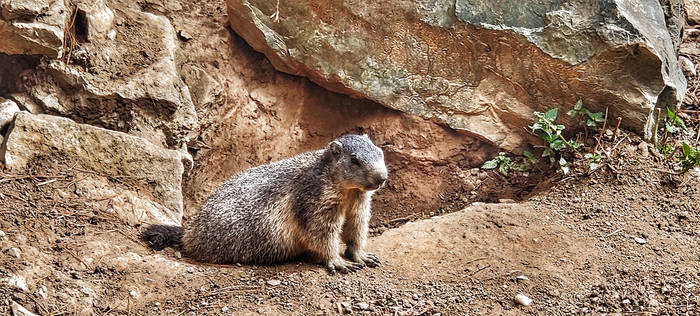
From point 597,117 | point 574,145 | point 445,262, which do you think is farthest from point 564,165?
point 445,262

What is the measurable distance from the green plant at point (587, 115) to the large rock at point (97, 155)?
437 centimetres

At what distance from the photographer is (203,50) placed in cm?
833

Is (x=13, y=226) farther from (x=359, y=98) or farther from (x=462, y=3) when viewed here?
(x=462, y=3)

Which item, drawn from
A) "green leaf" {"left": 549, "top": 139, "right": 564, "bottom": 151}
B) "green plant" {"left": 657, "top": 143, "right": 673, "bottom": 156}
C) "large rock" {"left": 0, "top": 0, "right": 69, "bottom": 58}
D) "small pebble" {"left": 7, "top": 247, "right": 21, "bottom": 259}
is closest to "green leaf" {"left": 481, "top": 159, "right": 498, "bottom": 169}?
"green leaf" {"left": 549, "top": 139, "right": 564, "bottom": 151}

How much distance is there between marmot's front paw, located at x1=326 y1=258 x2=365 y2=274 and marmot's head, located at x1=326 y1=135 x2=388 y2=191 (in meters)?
0.70

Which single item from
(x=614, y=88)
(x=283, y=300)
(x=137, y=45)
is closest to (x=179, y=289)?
(x=283, y=300)

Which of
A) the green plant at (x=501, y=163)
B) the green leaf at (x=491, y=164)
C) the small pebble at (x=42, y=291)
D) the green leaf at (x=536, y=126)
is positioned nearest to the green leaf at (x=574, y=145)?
the green leaf at (x=536, y=126)

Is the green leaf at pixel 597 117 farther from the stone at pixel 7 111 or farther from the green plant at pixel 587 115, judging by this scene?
the stone at pixel 7 111

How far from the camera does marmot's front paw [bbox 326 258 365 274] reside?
6.07m

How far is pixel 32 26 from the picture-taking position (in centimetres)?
649

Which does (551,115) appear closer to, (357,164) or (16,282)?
(357,164)

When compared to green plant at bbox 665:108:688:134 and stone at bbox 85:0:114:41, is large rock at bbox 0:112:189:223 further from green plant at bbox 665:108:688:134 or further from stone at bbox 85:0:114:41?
green plant at bbox 665:108:688:134

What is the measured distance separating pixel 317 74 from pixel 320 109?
73 centimetres

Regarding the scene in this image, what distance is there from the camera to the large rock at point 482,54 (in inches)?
287
